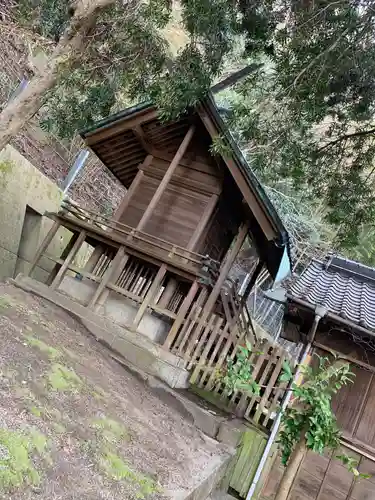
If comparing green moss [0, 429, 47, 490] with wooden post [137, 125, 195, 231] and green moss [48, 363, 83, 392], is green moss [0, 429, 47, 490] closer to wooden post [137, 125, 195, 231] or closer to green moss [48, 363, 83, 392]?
green moss [48, 363, 83, 392]

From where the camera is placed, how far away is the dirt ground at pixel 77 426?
2816 mm

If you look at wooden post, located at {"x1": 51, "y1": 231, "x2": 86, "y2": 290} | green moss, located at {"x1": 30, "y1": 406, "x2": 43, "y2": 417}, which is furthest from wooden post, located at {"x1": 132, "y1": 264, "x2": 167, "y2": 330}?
green moss, located at {"x1": 30, "y1": 406, "x2": 43, "y2": 417}

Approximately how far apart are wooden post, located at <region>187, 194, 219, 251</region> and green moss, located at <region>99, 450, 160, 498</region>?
19.9 feet

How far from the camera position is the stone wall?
10547 mm

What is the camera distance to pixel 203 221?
9641mm

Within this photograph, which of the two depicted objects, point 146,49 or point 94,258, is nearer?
point 146,49

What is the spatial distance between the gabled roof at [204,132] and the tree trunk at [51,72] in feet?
8.94

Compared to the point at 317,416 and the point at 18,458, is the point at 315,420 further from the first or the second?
the point at 18,458

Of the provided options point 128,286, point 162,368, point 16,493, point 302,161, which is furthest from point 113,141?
point 16,493

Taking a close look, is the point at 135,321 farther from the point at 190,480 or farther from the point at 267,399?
the point at 190,480

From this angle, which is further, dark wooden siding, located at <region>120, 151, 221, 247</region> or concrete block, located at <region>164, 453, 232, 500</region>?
dark wooden siding, located at <region>120, 151, 221, 247</region>

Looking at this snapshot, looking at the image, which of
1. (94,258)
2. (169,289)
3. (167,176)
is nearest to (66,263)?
(94,258)

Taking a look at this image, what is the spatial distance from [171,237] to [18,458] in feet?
24.6

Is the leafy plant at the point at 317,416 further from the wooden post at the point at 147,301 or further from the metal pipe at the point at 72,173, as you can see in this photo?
the metal pipe at the point at 72,173
